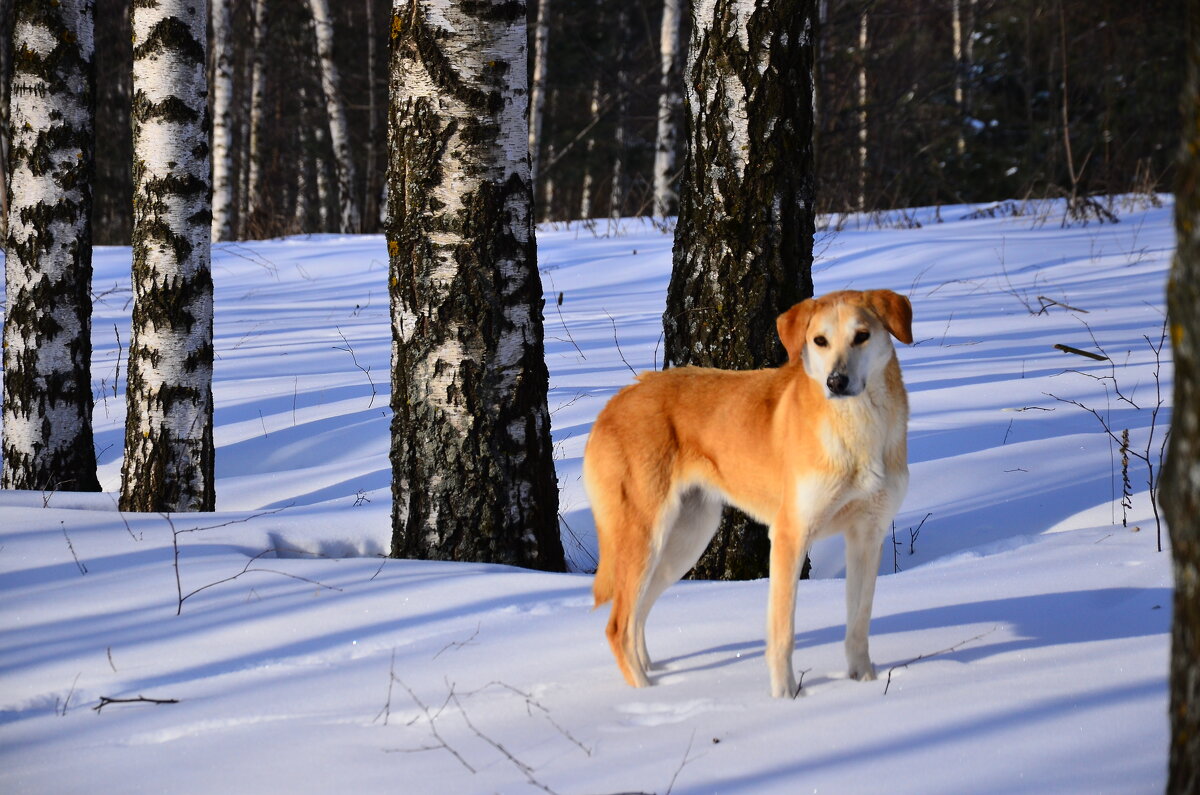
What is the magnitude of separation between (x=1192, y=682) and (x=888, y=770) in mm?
890

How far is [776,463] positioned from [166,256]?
4.10 metres

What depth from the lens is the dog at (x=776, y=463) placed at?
10.1 ft

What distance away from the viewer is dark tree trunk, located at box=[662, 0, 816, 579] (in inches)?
178

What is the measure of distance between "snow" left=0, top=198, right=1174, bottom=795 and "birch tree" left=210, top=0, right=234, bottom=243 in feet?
38.4

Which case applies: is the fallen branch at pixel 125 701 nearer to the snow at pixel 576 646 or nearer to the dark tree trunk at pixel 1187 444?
the snow at pixel 576 646

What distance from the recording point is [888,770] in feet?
8.21

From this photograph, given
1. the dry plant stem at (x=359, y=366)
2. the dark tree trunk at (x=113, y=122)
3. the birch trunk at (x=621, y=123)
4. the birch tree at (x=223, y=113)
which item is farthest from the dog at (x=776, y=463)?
the dark tree trunk at (x=113, y=122)

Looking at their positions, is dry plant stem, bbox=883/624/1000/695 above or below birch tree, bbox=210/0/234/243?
below

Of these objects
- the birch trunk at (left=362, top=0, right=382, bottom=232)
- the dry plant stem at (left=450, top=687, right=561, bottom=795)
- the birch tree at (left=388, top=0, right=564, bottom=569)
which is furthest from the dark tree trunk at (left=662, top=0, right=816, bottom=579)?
the birch trunk at (left=362, top=0, right=382, bottom=232)

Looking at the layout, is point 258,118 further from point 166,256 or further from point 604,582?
point 604,582

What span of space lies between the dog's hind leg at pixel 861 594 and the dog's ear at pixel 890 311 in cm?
61

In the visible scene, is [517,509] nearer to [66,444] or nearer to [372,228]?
[66,444]

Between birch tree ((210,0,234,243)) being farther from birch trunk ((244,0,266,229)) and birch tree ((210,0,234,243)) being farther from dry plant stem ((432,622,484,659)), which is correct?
dry plant stem ((432,622,484,659))

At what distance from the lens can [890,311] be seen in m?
3.14
